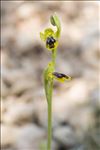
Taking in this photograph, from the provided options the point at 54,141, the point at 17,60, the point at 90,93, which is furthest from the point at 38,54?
the point at 54,141

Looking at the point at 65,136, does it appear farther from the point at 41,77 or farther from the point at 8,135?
the point at 41,77

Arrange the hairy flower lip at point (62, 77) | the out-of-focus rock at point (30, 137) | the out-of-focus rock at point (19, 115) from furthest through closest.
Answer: the out-of-focus rock at point (19, 115) → the out-of-focus rock at point (30, 137) → the hairy flower lip at point (62, 77)

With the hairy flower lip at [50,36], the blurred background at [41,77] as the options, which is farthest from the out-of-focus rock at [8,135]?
the hairy flower lip at [50,36]

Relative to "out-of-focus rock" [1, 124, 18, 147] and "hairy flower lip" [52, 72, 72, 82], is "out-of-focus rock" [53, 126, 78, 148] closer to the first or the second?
"out-of-focus rock" [1, 124, 18, 147]

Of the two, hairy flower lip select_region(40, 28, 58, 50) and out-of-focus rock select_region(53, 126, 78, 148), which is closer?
hairy flower lip select_region(40, 28, 58, 50)

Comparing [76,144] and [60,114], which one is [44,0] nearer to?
[60,114]

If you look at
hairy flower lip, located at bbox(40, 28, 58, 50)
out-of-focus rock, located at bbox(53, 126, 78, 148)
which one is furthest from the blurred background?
hairy flower lip, located at bbox(40, 28, 58, 50)

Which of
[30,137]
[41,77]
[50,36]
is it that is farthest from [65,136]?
[50,36]

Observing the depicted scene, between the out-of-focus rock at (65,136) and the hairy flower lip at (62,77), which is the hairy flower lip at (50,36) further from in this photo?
the out-of-focus rock at (65,136)

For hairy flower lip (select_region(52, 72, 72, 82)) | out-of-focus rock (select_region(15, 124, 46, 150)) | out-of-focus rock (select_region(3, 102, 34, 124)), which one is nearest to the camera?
hairy flower lip (select_region(52, 72, 72, 82))
